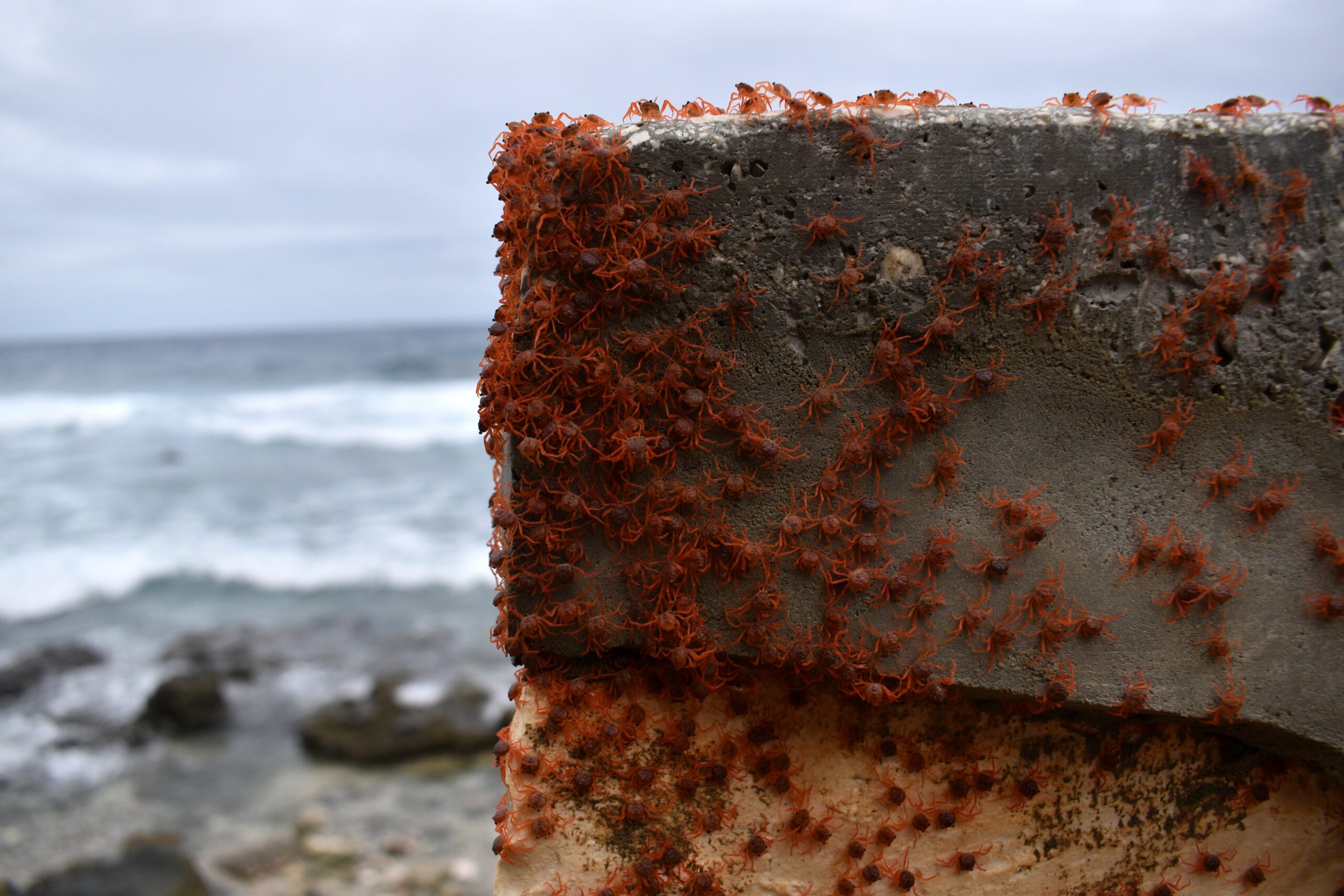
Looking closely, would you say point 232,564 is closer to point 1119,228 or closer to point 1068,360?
point 1068,360

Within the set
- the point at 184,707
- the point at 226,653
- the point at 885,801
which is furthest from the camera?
the point at 226,653

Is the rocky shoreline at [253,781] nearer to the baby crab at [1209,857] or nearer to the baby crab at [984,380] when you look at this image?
the baby crab at [1209,857]

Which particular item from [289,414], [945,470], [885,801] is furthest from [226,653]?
[289,414]

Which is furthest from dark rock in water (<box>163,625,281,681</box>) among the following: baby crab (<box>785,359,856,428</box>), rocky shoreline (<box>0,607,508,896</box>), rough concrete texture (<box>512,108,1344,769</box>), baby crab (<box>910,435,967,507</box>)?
baby crab (<box>910,435,967,507</box>)

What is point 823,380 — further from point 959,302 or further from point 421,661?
point 421,661

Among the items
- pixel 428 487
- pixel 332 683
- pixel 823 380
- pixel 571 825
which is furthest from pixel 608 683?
pixel 428 487

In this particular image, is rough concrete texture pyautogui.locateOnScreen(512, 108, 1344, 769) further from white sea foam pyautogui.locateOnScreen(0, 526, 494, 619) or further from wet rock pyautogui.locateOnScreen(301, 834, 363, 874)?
white sea foam pyautogui.locateOnScreen(0, 526, 494, 619)

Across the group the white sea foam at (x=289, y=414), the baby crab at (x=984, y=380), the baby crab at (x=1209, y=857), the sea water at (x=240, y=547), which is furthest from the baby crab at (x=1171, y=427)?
the white sea foam at (x=289, y=414)
